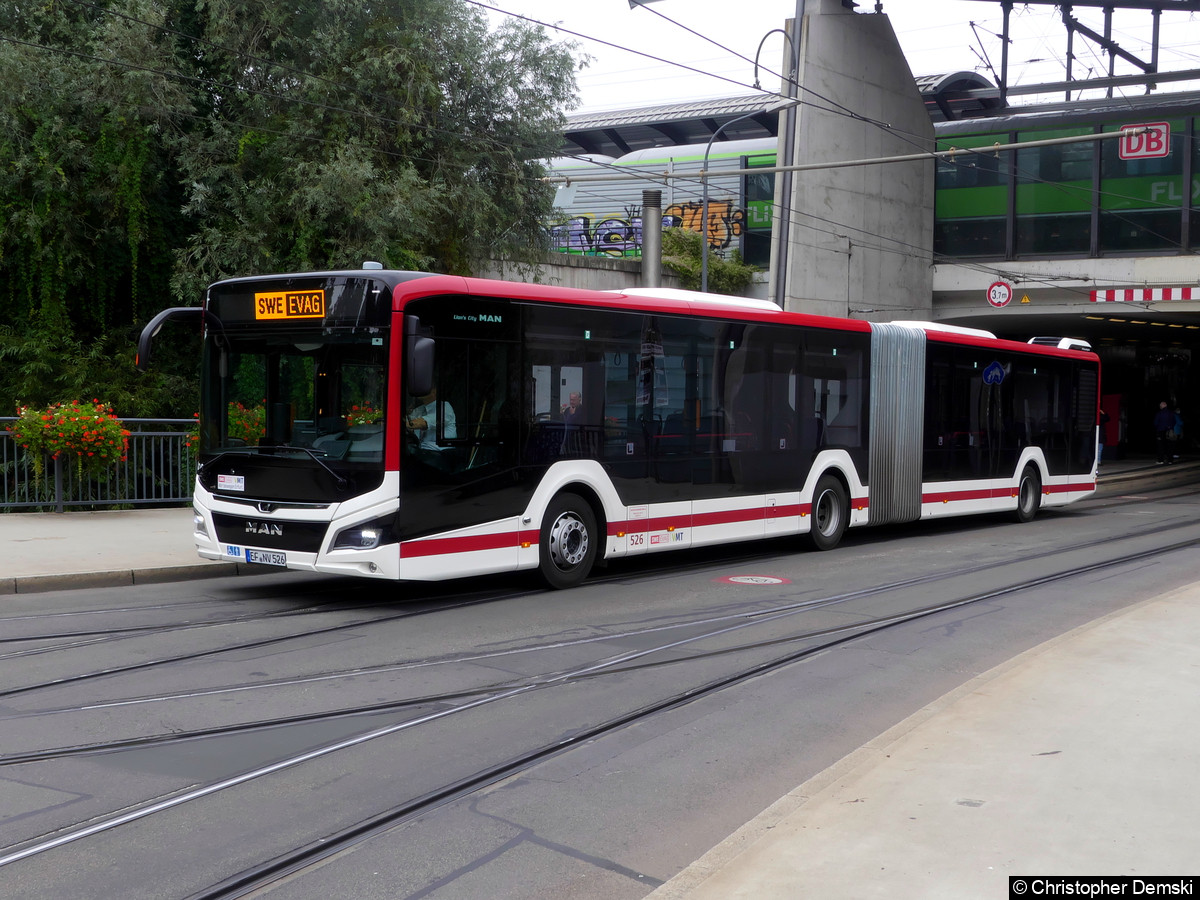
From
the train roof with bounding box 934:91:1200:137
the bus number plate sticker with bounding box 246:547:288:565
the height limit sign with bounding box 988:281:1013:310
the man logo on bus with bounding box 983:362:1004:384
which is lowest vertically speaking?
the bus number plate sticker with bounding box 246:547:288:565

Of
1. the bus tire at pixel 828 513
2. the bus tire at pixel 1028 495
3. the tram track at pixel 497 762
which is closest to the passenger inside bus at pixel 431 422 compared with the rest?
the tram track at pixel 497 762

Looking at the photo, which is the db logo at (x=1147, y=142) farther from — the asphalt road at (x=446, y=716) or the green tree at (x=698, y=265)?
the green tree at (x=698, y=265)

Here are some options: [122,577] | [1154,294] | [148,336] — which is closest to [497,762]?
[148,336]

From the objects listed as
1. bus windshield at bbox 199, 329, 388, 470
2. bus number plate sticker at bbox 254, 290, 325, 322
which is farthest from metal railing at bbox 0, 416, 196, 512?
bus number plate sticker at bbox 254, 290, 325, 322

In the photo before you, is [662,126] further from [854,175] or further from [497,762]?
[497,762]

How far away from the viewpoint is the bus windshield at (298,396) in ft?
32.7

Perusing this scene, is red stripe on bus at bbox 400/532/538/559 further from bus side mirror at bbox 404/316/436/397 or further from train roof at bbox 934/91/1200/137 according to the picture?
train roof at bbox 934/91/1200/137

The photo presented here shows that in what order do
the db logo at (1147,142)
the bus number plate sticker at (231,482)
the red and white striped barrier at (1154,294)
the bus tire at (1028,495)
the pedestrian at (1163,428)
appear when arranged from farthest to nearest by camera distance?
the pedestrian at (1163,428)
the red and white striped barrier at (1154,294)
the bus tire at (1028,495)
the db logo at (1147,142)
the bus number plate sticker at (231,482)

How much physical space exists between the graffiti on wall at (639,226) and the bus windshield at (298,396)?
80.1ft

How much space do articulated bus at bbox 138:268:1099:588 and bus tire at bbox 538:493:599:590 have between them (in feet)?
0.07

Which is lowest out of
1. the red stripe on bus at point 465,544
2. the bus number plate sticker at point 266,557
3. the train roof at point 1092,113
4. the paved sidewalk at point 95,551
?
the paved sidewalk at point 95,551

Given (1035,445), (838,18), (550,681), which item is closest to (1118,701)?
(550,681)

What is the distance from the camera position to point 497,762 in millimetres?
5867

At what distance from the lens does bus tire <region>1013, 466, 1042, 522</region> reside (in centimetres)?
1967
